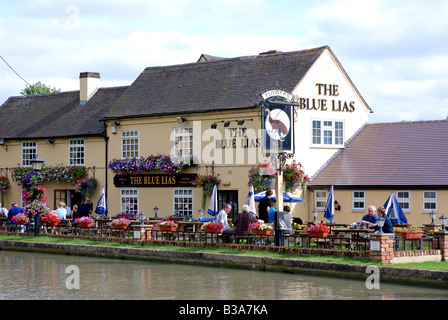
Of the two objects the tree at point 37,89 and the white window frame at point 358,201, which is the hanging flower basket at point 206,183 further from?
the tree at point 37,89

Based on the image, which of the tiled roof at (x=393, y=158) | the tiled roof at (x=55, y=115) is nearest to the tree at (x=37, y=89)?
the tiled roof at (x=55, y=115)

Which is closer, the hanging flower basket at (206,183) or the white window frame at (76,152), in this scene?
the hanging flower basket at (206,183)

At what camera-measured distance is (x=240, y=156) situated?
31.0m

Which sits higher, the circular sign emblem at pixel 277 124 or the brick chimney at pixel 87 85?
the brick chimney at pixel 87 85

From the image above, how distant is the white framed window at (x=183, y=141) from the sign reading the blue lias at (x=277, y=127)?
7.56 metres

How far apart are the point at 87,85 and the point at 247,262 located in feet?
72.5

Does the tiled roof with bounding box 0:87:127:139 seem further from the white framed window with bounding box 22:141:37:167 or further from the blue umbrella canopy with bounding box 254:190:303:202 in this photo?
the blue umbrella canopy with bounding box 254:190:303:202

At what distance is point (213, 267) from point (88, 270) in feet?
10.6

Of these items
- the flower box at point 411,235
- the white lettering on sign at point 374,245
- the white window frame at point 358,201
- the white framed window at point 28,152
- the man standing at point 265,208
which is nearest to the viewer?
the white lettering on sign at point 374,245

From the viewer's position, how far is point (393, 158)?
30656 millimetres

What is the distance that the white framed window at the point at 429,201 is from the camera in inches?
1117

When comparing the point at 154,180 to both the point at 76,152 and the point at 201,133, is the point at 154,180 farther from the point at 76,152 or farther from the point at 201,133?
the point at 76,152

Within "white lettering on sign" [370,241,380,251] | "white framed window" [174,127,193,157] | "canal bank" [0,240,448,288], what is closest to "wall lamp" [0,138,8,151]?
Result: "white framed window" [174,127,193,157]

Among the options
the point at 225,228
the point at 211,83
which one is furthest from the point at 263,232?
the point at 211,83
